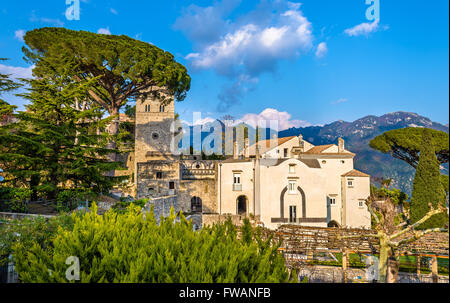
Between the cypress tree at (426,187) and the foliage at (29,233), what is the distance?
853 cm

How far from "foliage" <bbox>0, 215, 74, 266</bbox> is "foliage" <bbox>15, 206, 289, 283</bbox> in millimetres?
1909

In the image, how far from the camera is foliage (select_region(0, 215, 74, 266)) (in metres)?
6.41

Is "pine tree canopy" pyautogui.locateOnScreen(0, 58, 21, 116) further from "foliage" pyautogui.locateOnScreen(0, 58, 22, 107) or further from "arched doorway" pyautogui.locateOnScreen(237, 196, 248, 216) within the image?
"arched doorway" pyautogui.locateOnScreen(237, 196, 248, 216)

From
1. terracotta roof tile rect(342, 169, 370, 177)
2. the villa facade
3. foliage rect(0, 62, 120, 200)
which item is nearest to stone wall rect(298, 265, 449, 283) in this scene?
the villa facade

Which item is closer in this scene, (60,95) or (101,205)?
(60,95)

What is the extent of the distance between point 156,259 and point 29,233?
5293 millimetres

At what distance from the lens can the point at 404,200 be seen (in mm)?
22672

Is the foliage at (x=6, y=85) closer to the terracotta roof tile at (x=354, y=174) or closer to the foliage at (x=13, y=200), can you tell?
the foliage at (x=13, y=200)

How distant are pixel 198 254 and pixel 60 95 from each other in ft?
37.7

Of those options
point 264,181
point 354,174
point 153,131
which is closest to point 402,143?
point 354,174
